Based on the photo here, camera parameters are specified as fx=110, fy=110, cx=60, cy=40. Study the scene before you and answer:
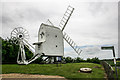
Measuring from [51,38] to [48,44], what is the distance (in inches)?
56.4

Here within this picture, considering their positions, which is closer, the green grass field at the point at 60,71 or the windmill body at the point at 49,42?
the green grass field at the point at 60,71

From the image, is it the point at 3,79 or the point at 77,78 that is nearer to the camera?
the point at 3,79

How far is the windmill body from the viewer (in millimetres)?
21062

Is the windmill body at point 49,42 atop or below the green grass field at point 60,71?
atop

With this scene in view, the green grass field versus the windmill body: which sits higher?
the windmill body

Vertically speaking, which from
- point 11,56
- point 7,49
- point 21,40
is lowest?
point 11,56

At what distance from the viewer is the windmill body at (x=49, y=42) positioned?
69.1ft

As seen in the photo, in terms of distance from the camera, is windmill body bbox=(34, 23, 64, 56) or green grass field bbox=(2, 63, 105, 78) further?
windmill body bbox=(34, 23, 64, 56)

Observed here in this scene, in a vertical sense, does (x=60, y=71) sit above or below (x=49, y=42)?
below

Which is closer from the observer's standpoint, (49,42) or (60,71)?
(60,71)

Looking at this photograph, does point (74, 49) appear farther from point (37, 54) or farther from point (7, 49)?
point (7, 49)

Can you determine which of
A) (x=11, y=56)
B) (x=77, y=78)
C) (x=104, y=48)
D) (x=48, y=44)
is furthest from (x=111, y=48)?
(x=11, y=56)

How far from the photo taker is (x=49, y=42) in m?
21.6

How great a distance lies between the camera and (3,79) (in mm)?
7641
